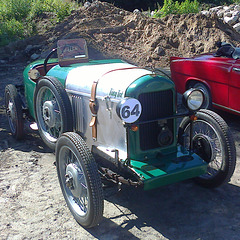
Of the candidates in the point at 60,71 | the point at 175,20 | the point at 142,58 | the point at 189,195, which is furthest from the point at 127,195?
the point at 175,20

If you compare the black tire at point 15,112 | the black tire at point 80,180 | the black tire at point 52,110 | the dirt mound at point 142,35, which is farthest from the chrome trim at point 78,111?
the dirt mound at point 142,35

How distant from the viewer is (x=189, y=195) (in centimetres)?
375

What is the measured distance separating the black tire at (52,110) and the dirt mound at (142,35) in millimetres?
7249

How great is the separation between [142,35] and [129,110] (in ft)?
34.0

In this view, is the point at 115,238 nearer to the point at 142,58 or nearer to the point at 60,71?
the point at 60,71

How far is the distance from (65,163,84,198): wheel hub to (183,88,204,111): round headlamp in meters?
1.33

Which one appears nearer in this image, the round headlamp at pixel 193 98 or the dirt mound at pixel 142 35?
the round headlamp at pixel 193 98

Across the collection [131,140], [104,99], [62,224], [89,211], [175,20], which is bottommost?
[62,224]

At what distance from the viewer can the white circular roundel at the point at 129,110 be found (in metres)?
2.92

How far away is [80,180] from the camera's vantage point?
3.29 meters

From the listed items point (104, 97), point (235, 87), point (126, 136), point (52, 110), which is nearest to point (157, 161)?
point (126, 136)

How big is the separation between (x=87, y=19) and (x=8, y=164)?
10.3m

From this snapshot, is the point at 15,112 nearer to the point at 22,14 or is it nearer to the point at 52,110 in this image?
the point at 52,110

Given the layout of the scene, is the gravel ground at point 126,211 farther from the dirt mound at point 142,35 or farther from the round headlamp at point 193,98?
the dirt mound at point 142,35
